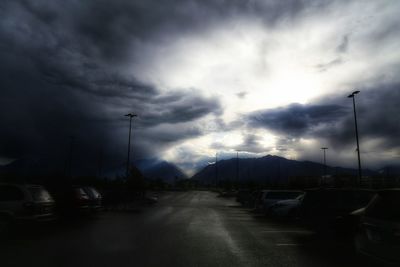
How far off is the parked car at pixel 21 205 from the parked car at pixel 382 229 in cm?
993

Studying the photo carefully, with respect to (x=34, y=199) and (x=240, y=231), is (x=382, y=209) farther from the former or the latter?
(x=34, y=199)

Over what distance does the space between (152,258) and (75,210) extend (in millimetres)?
11341

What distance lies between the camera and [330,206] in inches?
469

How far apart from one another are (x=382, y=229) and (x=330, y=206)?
5.88m

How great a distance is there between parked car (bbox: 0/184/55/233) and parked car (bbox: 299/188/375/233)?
8816 mm

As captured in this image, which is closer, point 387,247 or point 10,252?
point 387,247

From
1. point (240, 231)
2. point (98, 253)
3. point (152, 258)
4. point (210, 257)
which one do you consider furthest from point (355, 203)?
point (98, 253)

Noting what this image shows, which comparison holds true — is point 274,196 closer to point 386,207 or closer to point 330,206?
point 330,206

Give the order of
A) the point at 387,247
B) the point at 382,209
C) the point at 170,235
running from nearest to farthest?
the point at 387,247, the point at 382,209, the point at 170,235

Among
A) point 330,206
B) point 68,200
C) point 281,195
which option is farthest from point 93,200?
point 330,206

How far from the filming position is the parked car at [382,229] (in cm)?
596

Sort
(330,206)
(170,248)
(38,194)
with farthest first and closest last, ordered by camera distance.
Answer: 1. (38,194)
2. (330,206)
3. (170,248)

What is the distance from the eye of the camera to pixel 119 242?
11.0m

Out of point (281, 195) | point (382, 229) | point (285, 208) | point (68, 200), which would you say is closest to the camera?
point (382, 229)
